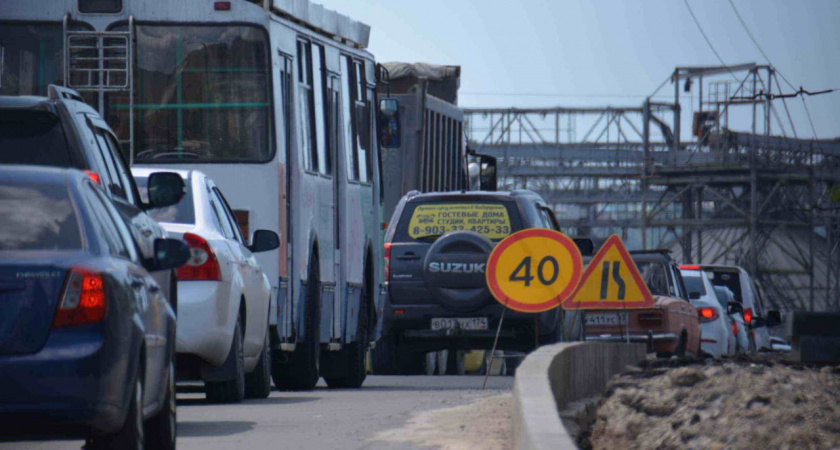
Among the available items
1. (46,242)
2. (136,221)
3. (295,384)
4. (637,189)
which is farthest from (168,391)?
(637,189)

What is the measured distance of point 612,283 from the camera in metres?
15.8

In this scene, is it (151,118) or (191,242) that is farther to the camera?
(151,118)

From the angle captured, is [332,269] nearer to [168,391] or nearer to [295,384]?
[295,384]

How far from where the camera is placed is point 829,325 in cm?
2381

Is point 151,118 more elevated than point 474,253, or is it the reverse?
point 151,118

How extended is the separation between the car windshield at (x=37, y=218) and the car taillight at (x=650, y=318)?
15644 millimetres

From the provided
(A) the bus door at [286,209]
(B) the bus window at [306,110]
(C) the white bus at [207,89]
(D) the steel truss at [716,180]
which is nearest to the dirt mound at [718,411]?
(A) the bus door at [286,209]

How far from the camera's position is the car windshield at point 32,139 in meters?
7.93

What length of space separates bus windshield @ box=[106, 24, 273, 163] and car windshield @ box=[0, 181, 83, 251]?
872cm

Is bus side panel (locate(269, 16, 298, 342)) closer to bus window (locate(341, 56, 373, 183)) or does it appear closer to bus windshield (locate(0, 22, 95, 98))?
bus windshield (locate(0, 22, 95, 98))

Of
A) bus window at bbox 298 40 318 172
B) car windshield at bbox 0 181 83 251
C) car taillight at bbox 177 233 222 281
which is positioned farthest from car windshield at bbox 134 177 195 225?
car windshield at bbox 0 181 83 251

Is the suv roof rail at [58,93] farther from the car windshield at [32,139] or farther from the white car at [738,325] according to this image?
the white car at [738,325]

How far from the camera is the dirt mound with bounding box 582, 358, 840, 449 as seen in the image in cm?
1041

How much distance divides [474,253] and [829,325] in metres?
7.62
